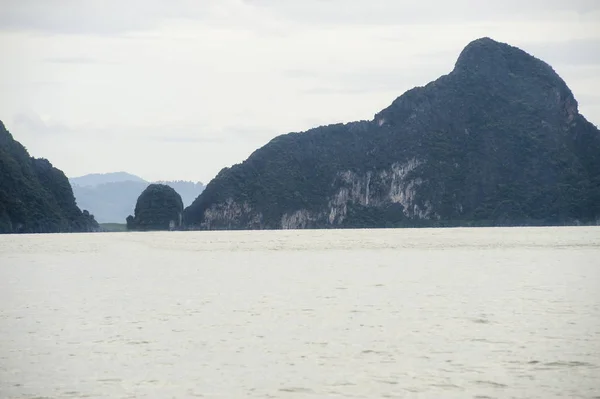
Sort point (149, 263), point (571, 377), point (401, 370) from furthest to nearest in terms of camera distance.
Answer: point (149, 263)
point (401, 370)
point (571, 377)

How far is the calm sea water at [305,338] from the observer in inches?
1035

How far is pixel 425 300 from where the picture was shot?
173 feet

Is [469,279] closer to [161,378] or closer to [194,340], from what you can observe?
[194,340]

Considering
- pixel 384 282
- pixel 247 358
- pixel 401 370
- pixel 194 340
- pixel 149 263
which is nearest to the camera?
pixel 401 370

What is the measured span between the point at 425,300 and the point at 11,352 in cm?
2643

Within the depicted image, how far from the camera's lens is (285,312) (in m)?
46.5

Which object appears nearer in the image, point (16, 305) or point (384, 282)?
point (16, 305)

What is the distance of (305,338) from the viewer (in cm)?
3628

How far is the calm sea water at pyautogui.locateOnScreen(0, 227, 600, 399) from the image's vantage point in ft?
86.2

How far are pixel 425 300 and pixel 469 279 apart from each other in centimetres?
1807

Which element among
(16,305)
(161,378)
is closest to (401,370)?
(161,378)

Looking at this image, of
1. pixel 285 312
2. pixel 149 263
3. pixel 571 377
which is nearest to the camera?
pixel 571 377

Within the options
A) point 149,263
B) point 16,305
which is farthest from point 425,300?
point 149,263

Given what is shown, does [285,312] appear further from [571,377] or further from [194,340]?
[571,377]
